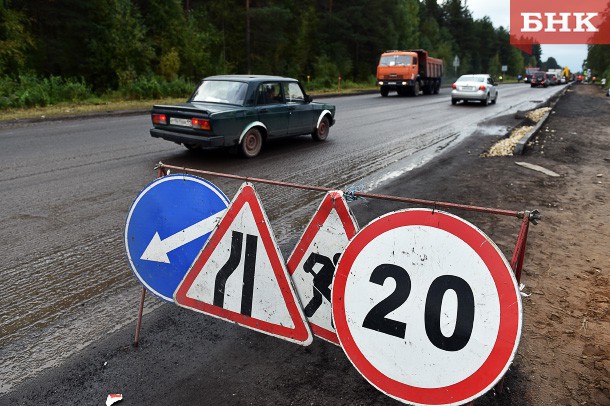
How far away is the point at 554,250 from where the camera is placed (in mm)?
4926

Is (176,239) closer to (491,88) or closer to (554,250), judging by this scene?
Result: (554,250)

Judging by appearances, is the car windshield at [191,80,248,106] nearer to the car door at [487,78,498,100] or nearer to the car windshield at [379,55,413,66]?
the car door at [487,78,498,100]

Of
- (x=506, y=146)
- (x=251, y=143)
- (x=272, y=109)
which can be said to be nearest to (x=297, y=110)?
(x=272, y=109)

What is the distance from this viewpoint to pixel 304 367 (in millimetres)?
2914

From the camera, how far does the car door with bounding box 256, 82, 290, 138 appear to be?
32.1ft

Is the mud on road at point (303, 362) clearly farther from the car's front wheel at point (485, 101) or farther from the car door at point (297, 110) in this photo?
the car's front wheel at point (485, 101)

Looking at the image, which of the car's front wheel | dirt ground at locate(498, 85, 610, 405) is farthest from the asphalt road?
the car's front wheel

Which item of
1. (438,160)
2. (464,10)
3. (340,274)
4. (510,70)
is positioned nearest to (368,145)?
(438,160)

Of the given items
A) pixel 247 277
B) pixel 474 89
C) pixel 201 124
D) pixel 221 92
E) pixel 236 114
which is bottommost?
pixel 247 277

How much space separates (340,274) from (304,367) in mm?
865

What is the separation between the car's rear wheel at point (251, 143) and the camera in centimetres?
952

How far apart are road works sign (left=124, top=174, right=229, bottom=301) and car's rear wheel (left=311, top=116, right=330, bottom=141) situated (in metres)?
8.92

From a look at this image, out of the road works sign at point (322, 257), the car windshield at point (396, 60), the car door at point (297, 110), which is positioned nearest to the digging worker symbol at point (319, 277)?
the road works sign at point (322, 257)

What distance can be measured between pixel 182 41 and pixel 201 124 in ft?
84.2
